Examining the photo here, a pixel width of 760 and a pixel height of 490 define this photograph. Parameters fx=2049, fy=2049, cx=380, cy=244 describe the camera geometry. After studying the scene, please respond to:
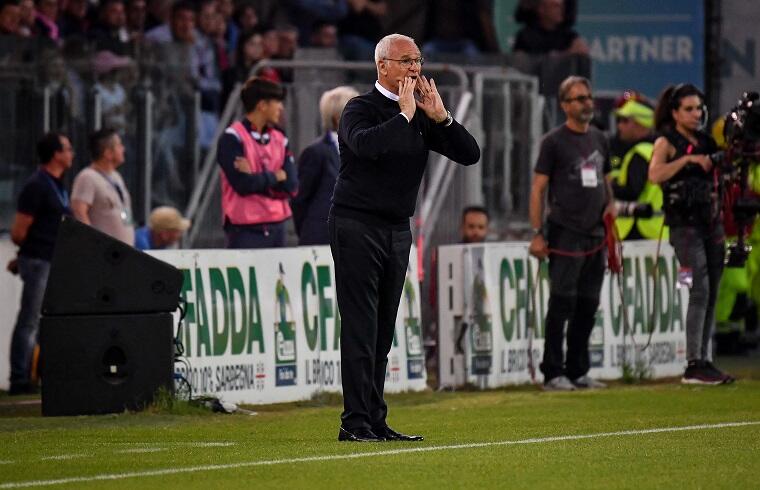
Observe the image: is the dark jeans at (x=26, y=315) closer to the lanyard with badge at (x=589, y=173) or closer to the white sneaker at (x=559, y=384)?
the white sneaker at (x=559, y=384)

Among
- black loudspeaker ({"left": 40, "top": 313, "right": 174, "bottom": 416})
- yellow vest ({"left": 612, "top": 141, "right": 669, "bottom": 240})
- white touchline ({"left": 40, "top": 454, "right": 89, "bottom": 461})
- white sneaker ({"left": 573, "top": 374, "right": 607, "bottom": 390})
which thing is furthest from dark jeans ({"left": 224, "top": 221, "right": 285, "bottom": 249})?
white touchline ({"left": 40, "top": 454, "right": 89, "bottom": 461})

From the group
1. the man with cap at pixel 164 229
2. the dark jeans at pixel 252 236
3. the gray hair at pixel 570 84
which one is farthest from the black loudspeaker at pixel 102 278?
the gray hair at pixel 570 84

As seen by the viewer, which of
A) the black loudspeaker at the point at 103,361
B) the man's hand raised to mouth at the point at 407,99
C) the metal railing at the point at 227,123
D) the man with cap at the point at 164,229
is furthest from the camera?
the metal railing at the point at 227,123

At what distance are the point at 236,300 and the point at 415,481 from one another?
5650 millimetres

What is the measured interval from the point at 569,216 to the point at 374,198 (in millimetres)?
4923

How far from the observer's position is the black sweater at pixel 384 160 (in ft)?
35.0

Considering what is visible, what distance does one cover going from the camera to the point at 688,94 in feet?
51.1

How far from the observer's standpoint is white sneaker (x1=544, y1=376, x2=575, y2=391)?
50.5 feet

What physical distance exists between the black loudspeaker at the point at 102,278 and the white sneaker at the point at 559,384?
339cm

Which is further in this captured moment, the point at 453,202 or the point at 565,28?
the point at 565,28

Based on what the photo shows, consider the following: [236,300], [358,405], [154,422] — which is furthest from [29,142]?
[358,405]

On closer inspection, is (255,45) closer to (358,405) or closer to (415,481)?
(358,405)

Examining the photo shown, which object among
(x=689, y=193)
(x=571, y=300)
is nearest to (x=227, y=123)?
(x=571, y=300)

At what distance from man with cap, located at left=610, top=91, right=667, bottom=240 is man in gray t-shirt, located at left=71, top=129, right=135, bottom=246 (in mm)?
4590
